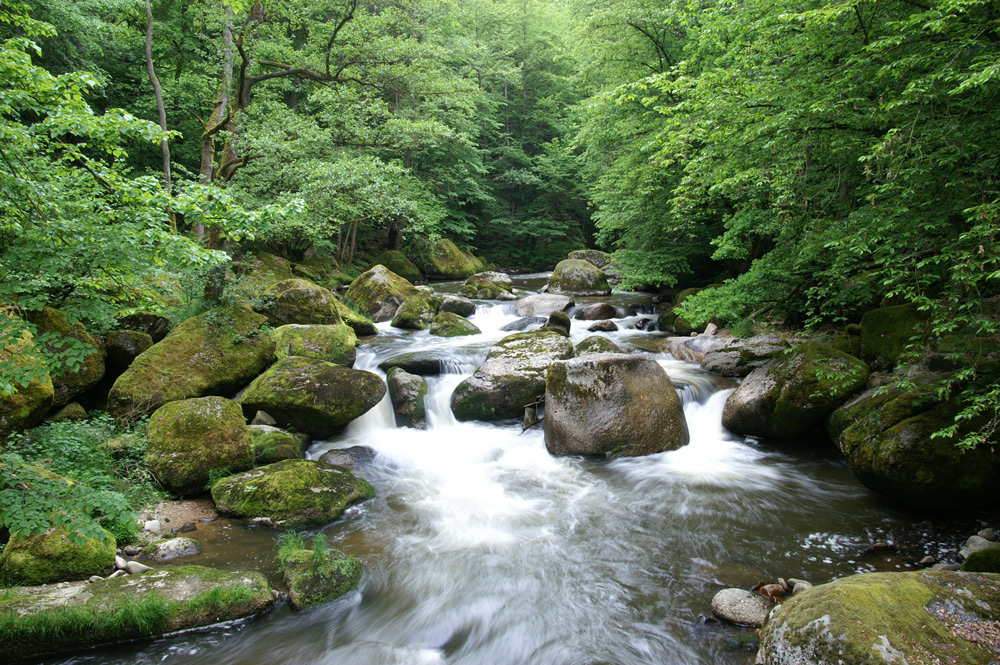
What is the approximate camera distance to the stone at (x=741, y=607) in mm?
3988

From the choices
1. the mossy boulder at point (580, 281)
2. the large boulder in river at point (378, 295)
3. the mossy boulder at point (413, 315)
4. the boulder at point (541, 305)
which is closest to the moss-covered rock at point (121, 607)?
the mossy boulder at point (413, 315)

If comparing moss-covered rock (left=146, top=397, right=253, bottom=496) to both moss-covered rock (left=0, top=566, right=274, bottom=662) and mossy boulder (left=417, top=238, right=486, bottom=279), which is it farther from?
mossy boulder (left=417, top=238, right=486, bottom=279)

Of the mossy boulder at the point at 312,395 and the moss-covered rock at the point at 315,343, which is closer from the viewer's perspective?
the mossy boulder at the point at 312,395

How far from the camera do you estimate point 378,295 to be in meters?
15.5

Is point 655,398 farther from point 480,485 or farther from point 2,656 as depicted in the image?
point 2,656

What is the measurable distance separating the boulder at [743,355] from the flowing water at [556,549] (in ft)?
5.47

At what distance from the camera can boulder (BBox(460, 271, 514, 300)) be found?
18250 millimetres

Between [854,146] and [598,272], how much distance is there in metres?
14.8

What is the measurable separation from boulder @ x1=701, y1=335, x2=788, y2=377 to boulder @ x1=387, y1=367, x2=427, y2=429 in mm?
5665

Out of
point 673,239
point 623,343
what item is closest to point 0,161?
point 623,343

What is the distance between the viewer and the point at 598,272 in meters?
19.8

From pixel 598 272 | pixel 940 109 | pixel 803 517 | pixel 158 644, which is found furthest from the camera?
pixel 598 272

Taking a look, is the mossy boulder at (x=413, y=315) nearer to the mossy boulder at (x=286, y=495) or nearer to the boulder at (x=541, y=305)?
the boulder at (x=541, y=305)

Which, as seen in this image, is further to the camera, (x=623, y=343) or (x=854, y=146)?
(x=623, y=343)
